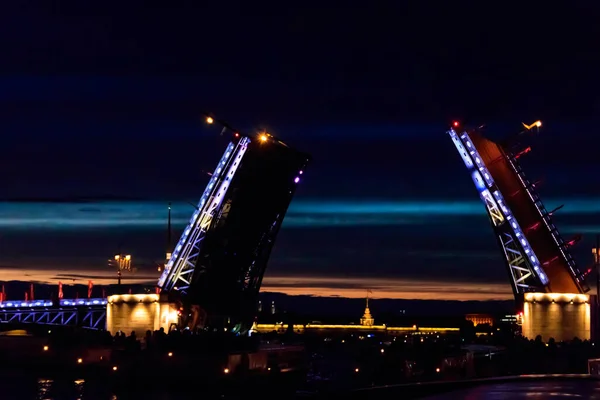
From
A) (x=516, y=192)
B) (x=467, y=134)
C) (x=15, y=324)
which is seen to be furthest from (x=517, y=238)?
(x=15, y=324)

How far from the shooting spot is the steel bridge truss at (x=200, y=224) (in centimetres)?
5572

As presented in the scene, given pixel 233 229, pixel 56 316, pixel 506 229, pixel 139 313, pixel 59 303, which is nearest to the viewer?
pixel 233 229

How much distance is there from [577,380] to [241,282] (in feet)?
95.9

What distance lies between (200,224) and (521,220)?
57.5 feet

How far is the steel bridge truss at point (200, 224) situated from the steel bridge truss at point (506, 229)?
465 inches

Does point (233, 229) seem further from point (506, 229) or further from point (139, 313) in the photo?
point (506, 229)

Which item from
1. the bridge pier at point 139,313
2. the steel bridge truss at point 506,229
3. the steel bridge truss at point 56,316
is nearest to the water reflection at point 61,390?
the bridge pier at point 139,313

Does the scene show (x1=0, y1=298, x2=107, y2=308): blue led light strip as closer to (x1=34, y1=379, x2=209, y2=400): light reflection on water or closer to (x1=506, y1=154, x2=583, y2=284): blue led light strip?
(x1=34, y1=379, x2=209, y2=400): light reflection on water

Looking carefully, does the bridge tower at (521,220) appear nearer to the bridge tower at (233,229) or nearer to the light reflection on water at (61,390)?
the bridge tower at (233,229)

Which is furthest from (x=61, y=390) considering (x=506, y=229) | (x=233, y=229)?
(x=506, y=229)

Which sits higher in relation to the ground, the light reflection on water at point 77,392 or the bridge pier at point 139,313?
the bridge pier at point 139,313

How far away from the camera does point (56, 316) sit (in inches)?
3425

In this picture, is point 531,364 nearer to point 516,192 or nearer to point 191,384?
point 516,192

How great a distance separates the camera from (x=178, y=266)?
2365 inches
